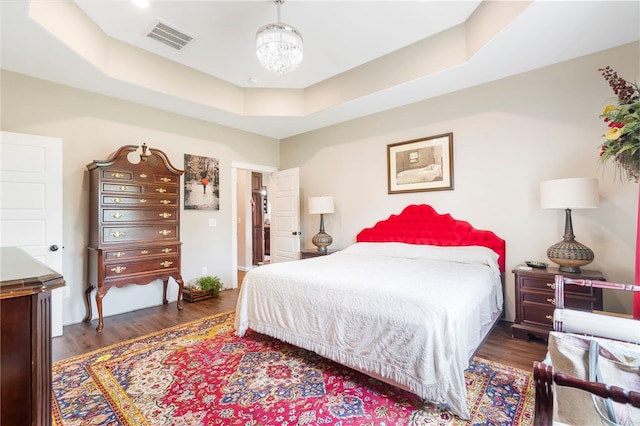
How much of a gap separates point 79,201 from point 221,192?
5.91 feet

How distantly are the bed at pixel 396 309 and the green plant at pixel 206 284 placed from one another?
5.47 ft

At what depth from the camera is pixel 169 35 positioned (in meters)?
3.01

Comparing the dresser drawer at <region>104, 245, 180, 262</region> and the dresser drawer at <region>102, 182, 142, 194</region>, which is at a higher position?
the dresser drawer at <region>102, 182, 142, 194</region>

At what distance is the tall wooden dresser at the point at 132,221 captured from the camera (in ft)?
10.3

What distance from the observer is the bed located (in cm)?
163

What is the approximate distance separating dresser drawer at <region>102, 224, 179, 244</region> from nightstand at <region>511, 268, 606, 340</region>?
391 centimetres

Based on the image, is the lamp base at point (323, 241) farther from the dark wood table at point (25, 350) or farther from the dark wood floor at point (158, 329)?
the dark wood table at point (25, 350)

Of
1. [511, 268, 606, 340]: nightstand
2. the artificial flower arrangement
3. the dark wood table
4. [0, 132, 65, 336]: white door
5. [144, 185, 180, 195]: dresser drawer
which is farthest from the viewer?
[144, 185, 180, 195]: dresser drawer

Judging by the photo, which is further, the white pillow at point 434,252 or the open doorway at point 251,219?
the open doorway at point 251,219

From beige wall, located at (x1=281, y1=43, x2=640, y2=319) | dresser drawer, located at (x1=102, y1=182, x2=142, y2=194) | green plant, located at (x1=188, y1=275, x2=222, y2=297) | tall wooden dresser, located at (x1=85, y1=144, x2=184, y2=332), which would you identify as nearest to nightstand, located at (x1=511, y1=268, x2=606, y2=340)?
beige wall, located at (x1=281, y1=43, x2=640, y2=319)

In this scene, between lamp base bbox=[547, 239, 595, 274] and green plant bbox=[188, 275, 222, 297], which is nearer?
lamp base bbox=[547, 239, 595, 274]

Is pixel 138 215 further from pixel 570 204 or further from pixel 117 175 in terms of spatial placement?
pixel 570 204

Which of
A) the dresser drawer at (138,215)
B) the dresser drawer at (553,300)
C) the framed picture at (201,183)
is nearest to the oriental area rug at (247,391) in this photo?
the dresser drawer at (553,300)

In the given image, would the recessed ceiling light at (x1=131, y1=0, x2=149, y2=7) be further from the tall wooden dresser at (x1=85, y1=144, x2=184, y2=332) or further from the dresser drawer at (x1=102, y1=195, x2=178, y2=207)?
the dresser drawer at (x1=102, y1=195, x2=178, y2=207)
